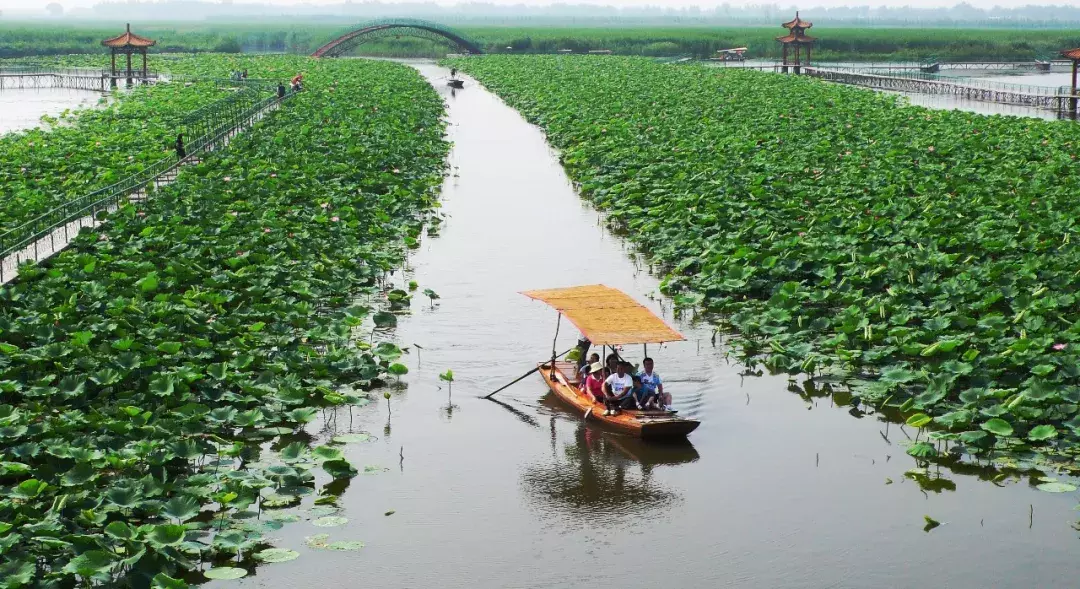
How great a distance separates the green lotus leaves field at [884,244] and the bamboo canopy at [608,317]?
2.24 m

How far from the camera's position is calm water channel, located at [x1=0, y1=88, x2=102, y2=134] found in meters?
47.6

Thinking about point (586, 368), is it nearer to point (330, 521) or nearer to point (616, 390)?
point (616, 390)

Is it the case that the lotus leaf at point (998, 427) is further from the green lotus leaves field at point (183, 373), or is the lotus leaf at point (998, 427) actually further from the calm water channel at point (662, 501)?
the green lotus leaves field at point (183, 373)

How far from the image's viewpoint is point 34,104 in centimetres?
5809

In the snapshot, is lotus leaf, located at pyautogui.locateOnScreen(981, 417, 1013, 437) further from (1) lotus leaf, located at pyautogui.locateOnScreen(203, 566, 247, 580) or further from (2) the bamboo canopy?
(1) lotus leaf, located at pyautogui.locateOnScreen(203, 566, 247, 580)

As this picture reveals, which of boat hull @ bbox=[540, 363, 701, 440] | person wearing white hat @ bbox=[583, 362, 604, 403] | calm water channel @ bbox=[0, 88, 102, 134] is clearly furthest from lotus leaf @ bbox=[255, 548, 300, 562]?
calm water channel @ bbox=[0, 88, 102, 134]

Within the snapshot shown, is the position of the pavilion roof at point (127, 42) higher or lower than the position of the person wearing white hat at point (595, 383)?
higher

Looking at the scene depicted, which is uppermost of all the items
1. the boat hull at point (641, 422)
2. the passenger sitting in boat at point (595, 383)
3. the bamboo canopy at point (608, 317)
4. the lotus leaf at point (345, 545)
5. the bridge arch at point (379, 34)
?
the bridge arch at point (379, 34)

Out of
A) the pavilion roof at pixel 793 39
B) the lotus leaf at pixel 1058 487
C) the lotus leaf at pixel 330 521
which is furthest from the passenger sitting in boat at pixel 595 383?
the pavilion roof at pixel 793 39

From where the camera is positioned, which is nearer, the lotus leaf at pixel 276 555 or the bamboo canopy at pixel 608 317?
the lotus leaf at pixel 276 555

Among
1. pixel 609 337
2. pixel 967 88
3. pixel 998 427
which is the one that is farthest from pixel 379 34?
pixel 998 427

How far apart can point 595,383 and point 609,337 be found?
723 millimetres

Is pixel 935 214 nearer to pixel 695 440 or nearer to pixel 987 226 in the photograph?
pixel 987 226

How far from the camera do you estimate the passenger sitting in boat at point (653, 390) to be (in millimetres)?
14443
